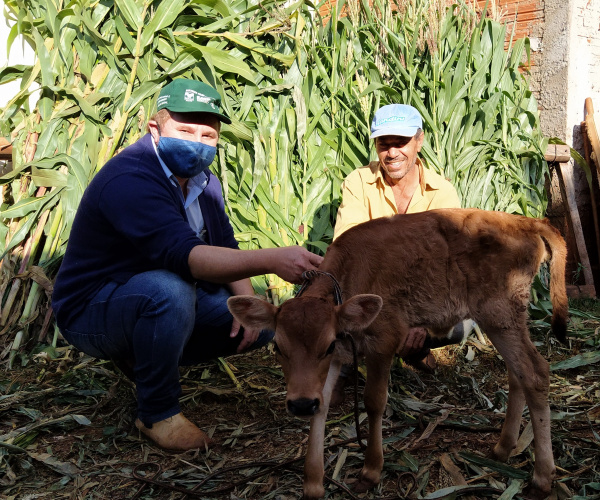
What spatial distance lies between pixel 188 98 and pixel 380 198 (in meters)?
1.86

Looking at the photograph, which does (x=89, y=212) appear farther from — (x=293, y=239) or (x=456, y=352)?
(x=456, y=352)

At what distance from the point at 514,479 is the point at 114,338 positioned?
2.38m

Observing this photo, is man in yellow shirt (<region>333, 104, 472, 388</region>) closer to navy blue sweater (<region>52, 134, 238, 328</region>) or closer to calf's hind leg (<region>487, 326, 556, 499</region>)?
calf's hind leg (<region>487, 326, 556, 499</region>)

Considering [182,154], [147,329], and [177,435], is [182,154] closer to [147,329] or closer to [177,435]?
[147,329]

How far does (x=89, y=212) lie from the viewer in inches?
141

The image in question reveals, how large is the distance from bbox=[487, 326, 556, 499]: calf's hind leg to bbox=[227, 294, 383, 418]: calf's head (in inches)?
37.8

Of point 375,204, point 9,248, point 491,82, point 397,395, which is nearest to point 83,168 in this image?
point 9,248

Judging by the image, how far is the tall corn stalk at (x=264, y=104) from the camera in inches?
209

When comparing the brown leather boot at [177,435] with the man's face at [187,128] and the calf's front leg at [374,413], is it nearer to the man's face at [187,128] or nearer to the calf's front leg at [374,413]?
the calf's front leg at [374,413]

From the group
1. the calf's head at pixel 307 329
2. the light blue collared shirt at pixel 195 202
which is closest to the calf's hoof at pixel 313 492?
the calf's head at pixel 307 329

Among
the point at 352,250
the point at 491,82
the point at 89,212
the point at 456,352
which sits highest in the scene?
the point at 491,82

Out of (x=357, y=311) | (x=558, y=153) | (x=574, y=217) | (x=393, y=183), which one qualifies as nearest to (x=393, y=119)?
(x=393, y=183)

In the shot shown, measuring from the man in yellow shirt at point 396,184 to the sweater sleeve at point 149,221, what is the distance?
1.65 meters

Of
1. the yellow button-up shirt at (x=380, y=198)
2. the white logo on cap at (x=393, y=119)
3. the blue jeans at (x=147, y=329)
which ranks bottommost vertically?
the blue jeans at (x=147, y=329)
